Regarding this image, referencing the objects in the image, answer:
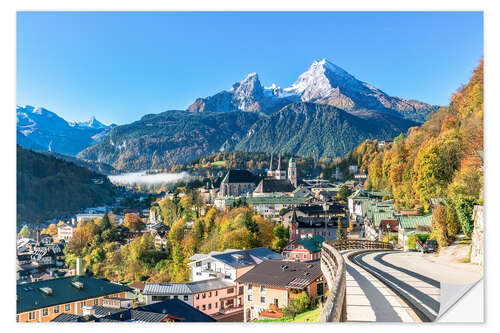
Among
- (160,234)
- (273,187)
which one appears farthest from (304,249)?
(273,187)

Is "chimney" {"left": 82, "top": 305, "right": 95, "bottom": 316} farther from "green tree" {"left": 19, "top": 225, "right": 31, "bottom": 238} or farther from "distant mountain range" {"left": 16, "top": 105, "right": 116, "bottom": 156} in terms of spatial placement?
"green tree" {"left": 19, "top": 225, "right": 31, "bottom": 238}

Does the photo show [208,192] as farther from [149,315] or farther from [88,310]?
[149,315]

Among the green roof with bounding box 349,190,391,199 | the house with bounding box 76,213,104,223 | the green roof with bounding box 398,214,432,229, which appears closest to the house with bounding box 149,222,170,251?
the house with bounding box 76,213,104,223

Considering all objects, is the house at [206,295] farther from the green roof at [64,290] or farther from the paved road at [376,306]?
the paved road at [376,306]

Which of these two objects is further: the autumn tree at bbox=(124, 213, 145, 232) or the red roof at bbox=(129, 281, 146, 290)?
the autumn tree at bbox=(124, 213, 145, 232)

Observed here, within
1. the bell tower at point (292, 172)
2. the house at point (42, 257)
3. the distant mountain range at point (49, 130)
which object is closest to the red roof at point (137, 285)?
the house at point (42, 257)

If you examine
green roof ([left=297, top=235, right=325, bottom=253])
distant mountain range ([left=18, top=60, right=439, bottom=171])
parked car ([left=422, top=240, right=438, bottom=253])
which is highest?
distant mountain range ([left=18, top=60, right=439, bottom=171])
